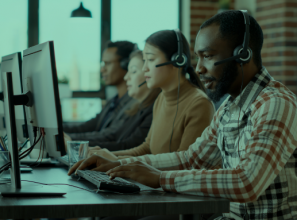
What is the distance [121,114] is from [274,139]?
1873 millimetres

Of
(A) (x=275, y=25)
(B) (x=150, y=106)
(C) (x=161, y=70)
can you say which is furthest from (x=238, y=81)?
(A) (x=275, y=25)

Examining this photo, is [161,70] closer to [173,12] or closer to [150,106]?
[150,106]

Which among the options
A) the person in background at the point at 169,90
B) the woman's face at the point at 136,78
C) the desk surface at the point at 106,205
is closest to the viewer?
the desk surface at the point at 106,205

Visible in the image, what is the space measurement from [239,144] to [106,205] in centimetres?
46

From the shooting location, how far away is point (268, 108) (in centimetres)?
96

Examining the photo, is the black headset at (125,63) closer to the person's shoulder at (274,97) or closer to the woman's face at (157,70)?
the woman's face at (157,70)

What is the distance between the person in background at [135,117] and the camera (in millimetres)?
2123

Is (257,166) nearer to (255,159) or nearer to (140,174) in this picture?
(255,159)

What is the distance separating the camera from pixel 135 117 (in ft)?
7.95

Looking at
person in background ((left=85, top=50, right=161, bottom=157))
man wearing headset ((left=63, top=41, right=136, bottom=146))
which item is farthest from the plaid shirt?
man wearing headset ((left=63, top=41, right=136, bottom=146))

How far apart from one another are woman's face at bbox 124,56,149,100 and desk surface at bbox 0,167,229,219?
1.52 m

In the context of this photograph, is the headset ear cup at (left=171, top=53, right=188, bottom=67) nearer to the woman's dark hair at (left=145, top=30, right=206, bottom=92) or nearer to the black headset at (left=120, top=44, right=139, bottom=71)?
the woman's dark hair at (left=145, top=30, right=206, bottom=92)

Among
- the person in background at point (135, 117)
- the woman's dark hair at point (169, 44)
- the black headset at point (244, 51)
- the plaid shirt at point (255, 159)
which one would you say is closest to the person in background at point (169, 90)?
the woman's dark hair at point (169, 44)

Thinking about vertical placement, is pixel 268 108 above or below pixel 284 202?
above
